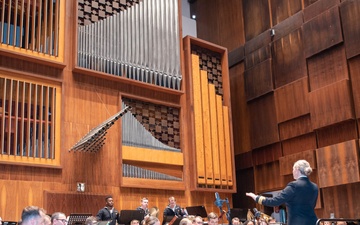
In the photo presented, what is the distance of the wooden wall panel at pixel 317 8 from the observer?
→ 40.9 feet

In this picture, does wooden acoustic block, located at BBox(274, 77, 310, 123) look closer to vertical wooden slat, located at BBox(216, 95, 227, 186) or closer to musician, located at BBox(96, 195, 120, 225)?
vertical wooden slat, located at BBox(216, 95, 227, 186)

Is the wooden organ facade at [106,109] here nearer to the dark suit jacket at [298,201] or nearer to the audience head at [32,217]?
the dark suit jacket at [298,201]

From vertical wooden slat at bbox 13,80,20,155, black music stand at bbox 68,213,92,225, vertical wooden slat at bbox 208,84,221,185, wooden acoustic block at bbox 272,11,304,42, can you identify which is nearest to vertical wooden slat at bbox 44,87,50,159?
vertical wooden slat at bbox 13,80,20,155

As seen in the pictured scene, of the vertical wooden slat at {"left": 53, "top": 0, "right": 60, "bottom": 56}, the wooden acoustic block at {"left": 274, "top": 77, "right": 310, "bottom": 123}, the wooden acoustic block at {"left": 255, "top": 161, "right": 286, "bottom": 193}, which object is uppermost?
the vertical wooden slat at {"left": 53, "top": 0, "right": 60, "bottom": 56}

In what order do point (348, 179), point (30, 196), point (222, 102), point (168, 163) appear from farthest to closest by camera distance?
1. point (222, 102)
2. point (168, 163)
3. point (348, 179)
4. point (30, 196)

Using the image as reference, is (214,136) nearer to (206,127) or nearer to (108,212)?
(206,127)

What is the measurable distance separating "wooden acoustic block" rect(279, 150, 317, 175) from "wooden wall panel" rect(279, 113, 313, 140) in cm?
55

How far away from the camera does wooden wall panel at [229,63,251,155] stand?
14.7m

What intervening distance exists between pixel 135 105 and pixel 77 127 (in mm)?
1852

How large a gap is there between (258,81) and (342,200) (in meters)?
4.33

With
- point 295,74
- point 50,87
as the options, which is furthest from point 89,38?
point 295,74

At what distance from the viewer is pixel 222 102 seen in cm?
1409

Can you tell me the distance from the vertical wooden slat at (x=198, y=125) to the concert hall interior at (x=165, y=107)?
4cm

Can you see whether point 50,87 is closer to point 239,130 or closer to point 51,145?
point 51,145
